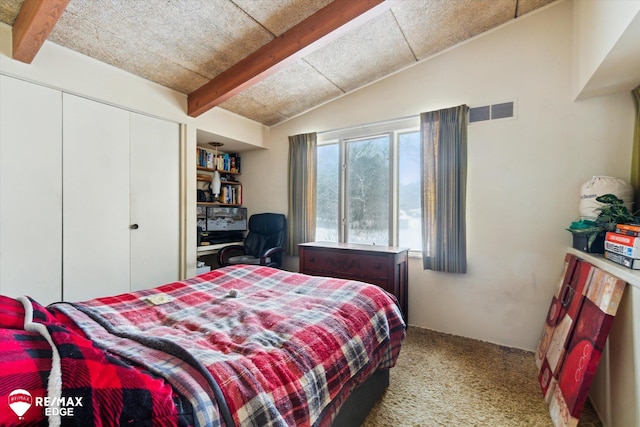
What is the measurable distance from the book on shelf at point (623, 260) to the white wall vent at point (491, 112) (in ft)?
4.59

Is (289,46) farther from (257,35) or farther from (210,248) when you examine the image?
(210,248)

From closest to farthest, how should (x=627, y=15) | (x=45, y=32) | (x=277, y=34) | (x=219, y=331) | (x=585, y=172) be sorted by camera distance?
(x=219, y=331)
(x=627, y=15)
(x=45, y=32)
(x=585, y=172)
(x=277, y=34)

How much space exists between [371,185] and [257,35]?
1880 mm

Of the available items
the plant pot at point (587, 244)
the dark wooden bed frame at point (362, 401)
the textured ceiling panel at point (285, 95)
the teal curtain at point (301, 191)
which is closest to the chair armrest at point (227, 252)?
the teal curtain at point (301, 191)

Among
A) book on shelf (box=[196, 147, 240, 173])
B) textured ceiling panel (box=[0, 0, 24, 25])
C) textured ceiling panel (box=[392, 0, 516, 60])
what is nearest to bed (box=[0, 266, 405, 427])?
textured ceiling panel (box=[0, 0, 24, 25])

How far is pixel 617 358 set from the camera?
4.96ft

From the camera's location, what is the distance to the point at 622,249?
160cm

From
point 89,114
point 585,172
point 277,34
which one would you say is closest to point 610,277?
point 585,172

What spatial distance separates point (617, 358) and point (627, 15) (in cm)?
172

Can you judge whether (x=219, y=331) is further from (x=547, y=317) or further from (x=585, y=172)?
(x=585, y=172)

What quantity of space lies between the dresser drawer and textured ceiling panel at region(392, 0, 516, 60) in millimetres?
2062

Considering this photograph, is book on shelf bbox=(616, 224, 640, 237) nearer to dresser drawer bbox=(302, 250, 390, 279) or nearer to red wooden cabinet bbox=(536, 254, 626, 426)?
red wooden cabinet bbox=(536, 254, 626, 426)

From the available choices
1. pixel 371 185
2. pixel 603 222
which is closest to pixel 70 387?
pixel 603 222

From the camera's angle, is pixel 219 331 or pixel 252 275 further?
pixel 252 275
